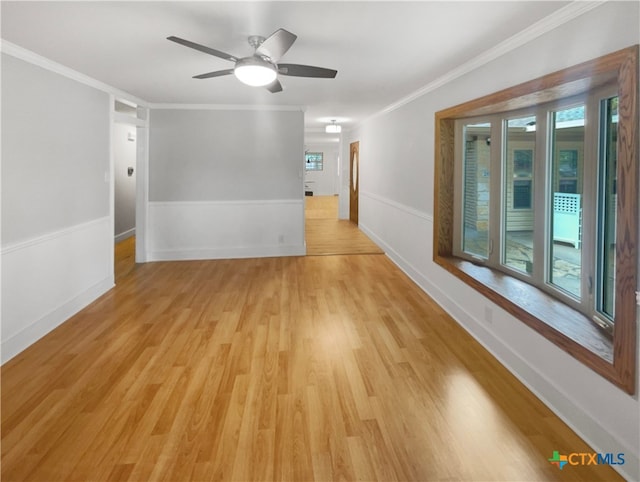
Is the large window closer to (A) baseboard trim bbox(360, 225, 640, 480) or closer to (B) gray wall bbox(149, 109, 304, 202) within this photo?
(A) baseboard trim bbox(360, 225, 640, 480)

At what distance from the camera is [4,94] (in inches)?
114

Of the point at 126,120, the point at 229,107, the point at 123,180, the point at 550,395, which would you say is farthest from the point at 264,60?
the point at 123,180

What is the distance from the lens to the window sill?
7.13ft

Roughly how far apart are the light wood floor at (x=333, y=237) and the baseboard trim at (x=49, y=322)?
3175 mm

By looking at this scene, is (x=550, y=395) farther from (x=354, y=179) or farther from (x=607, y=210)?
(x=354, y=179)

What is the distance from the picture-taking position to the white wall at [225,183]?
611 centimetres

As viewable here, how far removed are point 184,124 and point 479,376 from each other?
5.22 metres

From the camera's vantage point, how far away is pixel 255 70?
269 cm

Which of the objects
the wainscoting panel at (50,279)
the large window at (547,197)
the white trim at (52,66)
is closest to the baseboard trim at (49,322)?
the wainscoting panel at (50,279)

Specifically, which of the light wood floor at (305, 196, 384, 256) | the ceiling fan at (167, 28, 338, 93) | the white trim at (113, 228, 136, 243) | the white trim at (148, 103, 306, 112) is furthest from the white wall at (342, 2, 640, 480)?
the white trim at (113, 228, 136, 243)

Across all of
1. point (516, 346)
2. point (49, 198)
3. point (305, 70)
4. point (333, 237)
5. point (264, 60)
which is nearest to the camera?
point (264, 60)

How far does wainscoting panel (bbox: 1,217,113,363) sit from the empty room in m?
0.02

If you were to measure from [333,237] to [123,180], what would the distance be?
4105mm

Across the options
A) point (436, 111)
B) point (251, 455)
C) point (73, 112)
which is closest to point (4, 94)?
point (73, 112)
